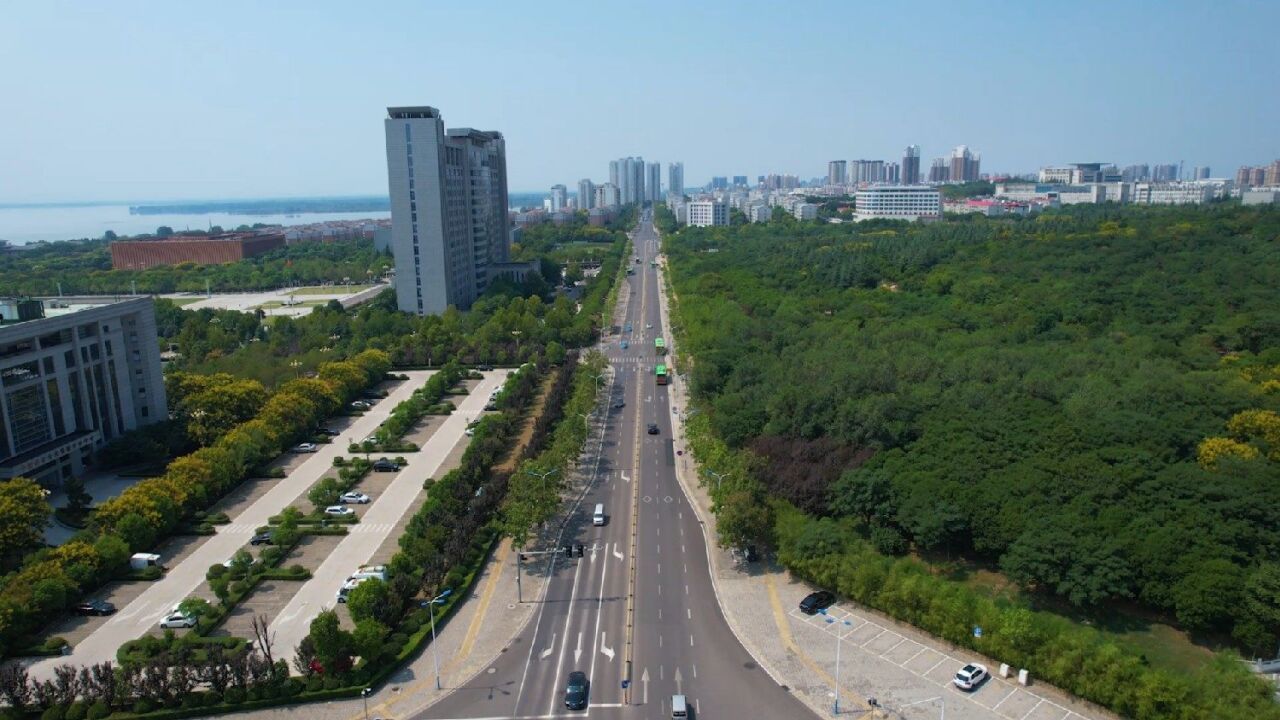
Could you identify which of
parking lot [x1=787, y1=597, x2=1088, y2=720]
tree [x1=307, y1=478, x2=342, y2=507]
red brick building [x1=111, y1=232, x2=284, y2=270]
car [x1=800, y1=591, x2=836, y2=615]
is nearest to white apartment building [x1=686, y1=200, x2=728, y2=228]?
red brick building [x1=111, y1=232, x2=284, y2=270]

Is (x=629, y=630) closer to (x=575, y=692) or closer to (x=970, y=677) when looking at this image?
(x=575, y=692)

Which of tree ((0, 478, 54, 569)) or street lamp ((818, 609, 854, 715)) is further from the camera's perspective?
tree ((0, 478, 54, 569))

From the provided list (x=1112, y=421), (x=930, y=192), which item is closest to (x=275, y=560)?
(x=1112, y=421)

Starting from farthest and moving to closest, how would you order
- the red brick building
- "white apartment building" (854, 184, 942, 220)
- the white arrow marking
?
"white apartment building" (854, 184, 942, 220) < the red brick building < the white arrow marking

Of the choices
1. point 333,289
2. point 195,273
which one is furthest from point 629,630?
point 195,273

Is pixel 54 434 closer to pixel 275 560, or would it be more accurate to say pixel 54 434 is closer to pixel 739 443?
pixel 275 560

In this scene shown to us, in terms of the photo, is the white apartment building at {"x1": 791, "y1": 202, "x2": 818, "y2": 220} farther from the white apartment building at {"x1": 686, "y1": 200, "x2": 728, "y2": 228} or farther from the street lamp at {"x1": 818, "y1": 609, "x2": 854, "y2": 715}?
the street lamp at {"x1": 818, "y1": 609, "x2": 854, "y2": 715}

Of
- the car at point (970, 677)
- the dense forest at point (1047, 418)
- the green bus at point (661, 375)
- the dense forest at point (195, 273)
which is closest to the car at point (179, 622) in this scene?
the dense forest at point (1047, 418)
